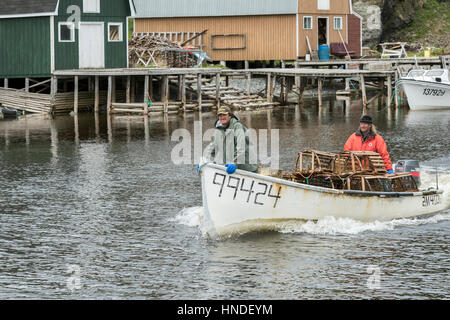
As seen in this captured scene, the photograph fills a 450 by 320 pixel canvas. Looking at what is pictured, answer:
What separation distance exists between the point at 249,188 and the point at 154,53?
1339 inches

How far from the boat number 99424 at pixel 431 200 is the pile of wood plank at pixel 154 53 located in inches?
1229

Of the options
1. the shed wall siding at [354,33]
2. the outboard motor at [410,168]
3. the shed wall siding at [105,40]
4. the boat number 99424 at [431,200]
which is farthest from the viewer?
the shed wall siding at [354,33]

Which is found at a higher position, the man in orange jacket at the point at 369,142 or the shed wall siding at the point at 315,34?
the shed wall siding at the point at 315,34

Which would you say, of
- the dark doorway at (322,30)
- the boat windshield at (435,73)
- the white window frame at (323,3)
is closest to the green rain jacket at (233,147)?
the boat windshield at (435,73)

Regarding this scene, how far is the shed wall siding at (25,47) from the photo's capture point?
44.1 meters

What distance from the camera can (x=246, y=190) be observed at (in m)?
16.2

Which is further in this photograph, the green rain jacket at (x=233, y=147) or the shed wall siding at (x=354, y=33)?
the shed wall siding at (x=354, y=33)

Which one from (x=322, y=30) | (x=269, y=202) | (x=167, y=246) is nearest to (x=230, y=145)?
(x=269, y=202)

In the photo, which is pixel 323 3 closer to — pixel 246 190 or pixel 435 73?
pixel 435 73

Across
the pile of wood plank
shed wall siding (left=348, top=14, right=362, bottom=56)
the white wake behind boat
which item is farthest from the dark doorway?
the white wake behind boat

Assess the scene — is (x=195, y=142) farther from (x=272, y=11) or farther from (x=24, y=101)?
(x=272, y=11)

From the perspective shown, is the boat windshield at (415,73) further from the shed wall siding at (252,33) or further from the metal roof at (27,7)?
the metal roof at (27,7)

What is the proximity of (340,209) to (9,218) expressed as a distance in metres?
7.24

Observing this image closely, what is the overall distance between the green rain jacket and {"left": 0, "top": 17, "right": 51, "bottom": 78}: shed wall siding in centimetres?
2951
